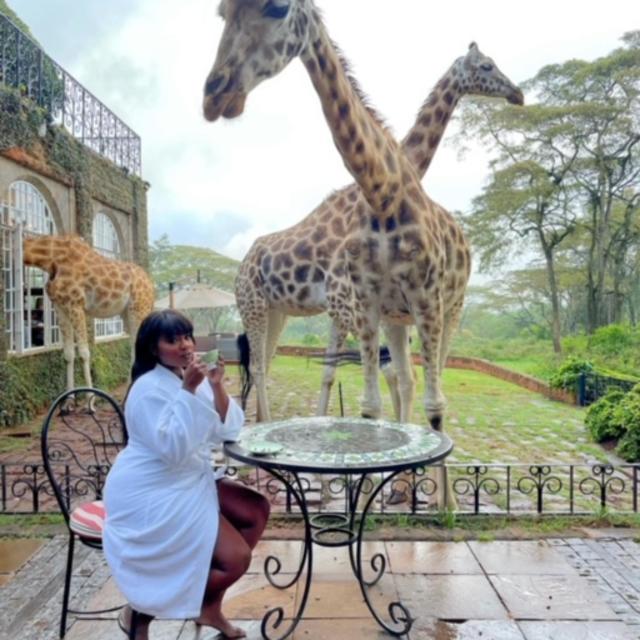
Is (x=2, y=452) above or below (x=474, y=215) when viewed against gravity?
below

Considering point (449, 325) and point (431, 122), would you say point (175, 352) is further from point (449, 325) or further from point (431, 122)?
point (431, 122)

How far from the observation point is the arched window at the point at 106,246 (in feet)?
34.8

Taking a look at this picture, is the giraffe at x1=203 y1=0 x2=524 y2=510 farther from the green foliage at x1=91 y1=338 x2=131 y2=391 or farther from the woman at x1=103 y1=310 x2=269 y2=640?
the green foliage at x1=91 y1=338 x2=131 y2=391

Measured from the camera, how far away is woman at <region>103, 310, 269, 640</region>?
1.94 m

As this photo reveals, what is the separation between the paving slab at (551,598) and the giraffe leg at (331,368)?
7.70ft

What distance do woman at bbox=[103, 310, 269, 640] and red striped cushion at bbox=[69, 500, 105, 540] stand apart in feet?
0.93

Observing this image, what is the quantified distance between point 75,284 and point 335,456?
651cm

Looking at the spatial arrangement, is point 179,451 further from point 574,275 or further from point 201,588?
point 574,275

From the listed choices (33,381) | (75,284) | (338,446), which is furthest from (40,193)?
(338,446)

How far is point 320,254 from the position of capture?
5395 millimetres

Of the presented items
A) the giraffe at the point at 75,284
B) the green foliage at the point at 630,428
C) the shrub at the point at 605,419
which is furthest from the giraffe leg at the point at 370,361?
the giraffe at the point at 75,284

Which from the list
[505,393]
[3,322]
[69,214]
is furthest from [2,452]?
[505,393]

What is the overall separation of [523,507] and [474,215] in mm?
15879

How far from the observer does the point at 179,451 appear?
1904 millimetres
